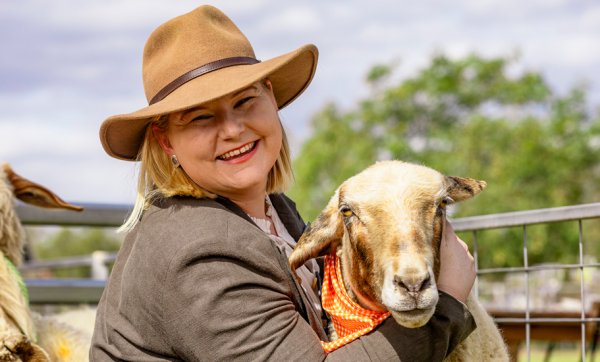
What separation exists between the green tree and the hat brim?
72.4 feet

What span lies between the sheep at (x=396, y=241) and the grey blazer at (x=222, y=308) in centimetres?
13

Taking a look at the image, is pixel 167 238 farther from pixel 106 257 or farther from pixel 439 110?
pixel 439 110

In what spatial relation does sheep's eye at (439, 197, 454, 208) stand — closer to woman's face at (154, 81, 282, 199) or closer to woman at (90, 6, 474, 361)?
woman at (90, 6, 474, 361)

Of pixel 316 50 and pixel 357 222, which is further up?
pixel 316 50

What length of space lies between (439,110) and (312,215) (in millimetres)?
9017

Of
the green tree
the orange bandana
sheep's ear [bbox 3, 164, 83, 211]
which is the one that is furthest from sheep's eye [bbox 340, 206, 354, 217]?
the green tree

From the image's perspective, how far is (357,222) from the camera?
2.58 metres

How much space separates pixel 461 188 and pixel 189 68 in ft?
3.53

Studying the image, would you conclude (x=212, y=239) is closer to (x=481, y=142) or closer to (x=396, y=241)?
(x=396, y=241)

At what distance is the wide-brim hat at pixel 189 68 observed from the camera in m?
2.61

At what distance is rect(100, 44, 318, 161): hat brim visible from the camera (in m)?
2.56

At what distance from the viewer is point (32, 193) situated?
3.82 metres

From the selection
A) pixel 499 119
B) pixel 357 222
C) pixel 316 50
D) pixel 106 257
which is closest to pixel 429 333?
pixel 357 222

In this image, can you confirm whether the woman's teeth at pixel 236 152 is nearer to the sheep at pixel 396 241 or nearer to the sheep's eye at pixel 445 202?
the sheep at pixel 396 241
